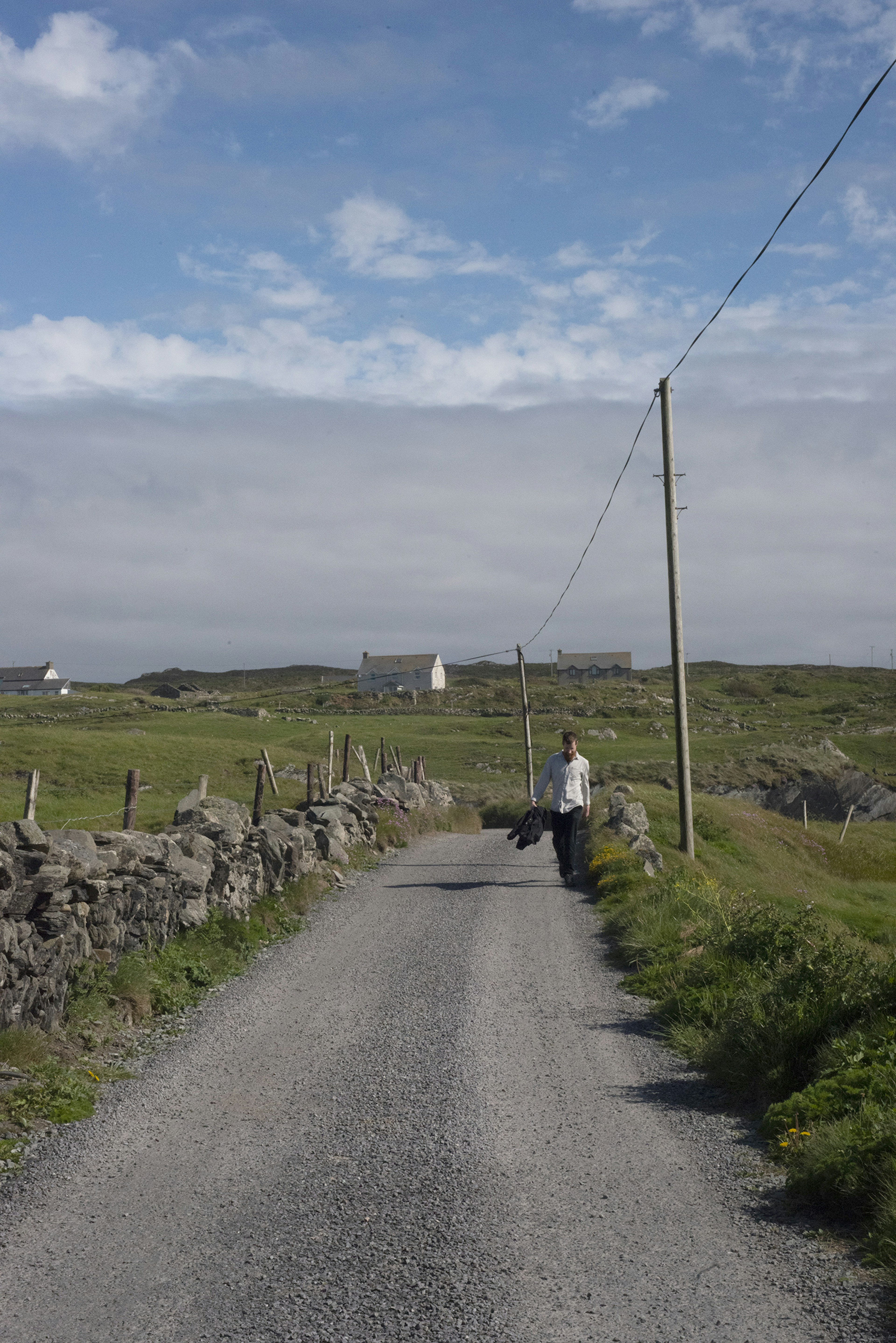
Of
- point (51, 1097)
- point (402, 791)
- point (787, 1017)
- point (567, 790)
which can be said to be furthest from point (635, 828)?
point (51, 1097)

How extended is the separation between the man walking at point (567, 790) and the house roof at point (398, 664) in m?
109

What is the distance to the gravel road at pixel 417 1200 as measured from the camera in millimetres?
3928

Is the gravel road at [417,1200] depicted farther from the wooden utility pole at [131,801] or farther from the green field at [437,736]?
the green field at [437,736]

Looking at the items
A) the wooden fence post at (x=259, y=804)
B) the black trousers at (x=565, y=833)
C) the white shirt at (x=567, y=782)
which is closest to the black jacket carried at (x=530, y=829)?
the black trousers at (x=565, y=833)

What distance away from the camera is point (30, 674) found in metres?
140

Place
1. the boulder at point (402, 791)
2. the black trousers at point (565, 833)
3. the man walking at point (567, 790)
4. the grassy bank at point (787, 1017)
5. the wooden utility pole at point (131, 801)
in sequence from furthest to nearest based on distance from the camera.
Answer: the boulder at point (402, 791) → the black trousers at point (565, 833) → the man walking at point (567, 790) → the wooden utility pole at point (131, 801) → the grassy bank at point (787, 1017)

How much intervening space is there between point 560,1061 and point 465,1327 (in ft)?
11.6

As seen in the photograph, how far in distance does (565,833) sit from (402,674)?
10568 cm

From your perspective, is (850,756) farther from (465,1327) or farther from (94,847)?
(465,1327)

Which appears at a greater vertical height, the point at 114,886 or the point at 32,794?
the point at 32,794

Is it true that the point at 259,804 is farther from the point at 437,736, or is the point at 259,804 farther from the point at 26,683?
the point at 26,683

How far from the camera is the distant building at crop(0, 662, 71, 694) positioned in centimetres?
13712

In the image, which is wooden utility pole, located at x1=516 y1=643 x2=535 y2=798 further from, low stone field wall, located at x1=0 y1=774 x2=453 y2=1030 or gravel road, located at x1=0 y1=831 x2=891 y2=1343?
gravel road, located at x1=0 y1=831 x2=891 y2=1343

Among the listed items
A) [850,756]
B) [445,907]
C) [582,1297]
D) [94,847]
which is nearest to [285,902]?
[445,907]
